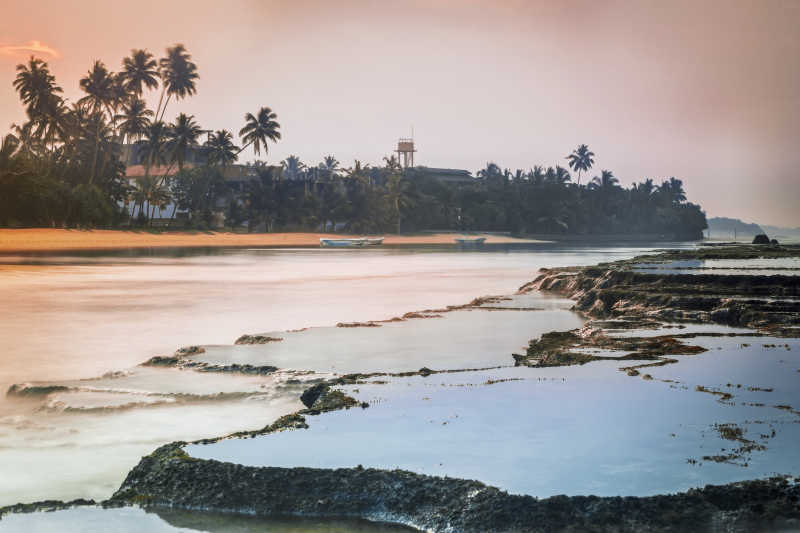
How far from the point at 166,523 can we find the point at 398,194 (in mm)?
122453

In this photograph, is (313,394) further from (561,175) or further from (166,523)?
(561,175)

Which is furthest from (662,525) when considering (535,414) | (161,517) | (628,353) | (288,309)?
(288,309)

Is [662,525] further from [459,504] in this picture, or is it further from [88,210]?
[88,210]

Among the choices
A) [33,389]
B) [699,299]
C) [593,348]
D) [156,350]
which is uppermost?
[699,299]

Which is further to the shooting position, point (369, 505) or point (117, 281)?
point (117, 281)

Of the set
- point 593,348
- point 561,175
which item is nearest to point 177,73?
point 561,175

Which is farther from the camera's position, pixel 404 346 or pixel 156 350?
pixel 156 350

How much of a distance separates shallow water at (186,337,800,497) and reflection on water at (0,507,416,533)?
1.92 feet

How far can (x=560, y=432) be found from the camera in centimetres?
657

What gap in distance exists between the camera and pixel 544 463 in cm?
579

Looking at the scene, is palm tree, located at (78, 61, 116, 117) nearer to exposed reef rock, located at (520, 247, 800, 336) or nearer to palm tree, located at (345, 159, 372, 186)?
palm tree, located at (345, 159, 372, 186)

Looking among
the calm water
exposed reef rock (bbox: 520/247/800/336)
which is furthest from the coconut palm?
exposed reef rock (bbox: 520/247/800/336)

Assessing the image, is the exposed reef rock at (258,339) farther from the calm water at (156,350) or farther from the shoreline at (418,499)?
the shoreline at (418,499)

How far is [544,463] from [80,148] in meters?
111
